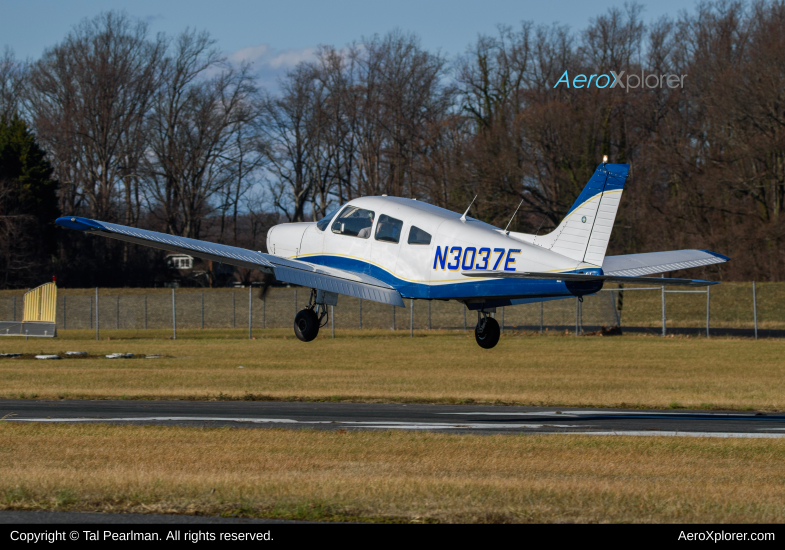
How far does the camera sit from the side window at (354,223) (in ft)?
58.1

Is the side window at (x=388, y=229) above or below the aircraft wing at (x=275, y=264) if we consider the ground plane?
above

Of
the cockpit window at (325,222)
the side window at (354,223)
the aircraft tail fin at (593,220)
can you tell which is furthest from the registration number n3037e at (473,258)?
the cockpit window at (325,222)

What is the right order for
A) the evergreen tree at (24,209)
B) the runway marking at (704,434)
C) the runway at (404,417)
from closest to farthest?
the runway marking at (704,434), the runway at (404,417), the evergreen tree at (24,209)

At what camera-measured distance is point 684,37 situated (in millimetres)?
71438

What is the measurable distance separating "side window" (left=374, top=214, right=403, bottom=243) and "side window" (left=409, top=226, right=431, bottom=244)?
0.29 m

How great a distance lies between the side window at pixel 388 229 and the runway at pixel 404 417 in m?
7.41

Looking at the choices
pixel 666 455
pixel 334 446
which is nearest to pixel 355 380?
pixel 334 446

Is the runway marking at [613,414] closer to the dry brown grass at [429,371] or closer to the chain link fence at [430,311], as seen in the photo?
the dry brown grass at [429,371]

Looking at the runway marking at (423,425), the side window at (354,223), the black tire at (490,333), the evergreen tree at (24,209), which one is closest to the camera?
the black tire at (490,333)

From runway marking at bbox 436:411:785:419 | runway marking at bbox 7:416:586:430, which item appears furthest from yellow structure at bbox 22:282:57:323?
runway marking at bbox 436:411:785:419

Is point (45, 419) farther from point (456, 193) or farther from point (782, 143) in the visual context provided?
point (782, 143)

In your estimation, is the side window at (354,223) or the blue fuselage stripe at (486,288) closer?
the blue fuselage stripe at (486,288)

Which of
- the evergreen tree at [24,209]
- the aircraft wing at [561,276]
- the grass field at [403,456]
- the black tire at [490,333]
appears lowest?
the grass field at [403,456]
